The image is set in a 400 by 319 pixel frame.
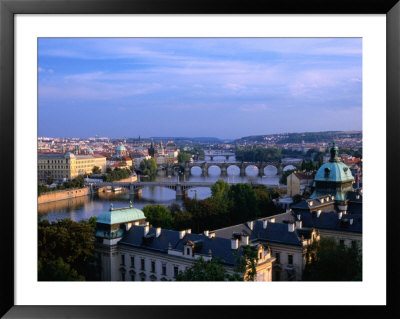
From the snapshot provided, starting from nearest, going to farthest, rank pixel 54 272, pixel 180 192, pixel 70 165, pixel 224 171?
pixel 54 272
pixel 70 165
pixel 224 171
pixel 180 192

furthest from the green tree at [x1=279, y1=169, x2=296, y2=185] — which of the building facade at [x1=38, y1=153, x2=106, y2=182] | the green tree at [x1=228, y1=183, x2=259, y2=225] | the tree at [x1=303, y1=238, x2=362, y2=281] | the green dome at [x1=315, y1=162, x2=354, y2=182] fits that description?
the tree at [x1=303, y1=238, x2=362, y2=281]

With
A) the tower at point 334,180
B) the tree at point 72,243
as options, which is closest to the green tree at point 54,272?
the tree at point 72,243

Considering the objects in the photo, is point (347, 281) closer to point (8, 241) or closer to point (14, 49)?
point (8, 241)

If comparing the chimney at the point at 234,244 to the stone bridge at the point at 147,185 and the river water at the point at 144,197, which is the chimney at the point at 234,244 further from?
the stone bridge at the point at 147,185

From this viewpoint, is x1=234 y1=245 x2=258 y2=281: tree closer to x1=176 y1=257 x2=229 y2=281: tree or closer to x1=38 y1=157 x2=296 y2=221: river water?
x1=176 y1=257 x2=229 y2=281: tree

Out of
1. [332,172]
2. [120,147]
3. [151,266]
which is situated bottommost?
[151,266]

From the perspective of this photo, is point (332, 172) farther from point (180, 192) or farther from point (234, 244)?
point (234, 244)

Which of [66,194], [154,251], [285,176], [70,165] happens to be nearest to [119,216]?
[154,251]
